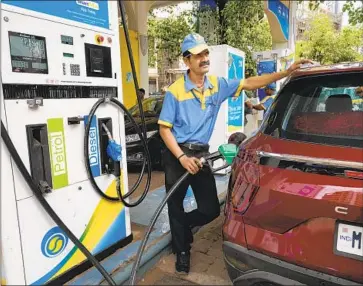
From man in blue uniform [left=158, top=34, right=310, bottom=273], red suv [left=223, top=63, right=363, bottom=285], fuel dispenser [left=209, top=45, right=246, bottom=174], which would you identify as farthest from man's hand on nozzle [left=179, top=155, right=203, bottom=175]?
fuel dispenser [left=209, top=45, right=246, bottom=174]

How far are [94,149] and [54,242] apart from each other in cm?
72

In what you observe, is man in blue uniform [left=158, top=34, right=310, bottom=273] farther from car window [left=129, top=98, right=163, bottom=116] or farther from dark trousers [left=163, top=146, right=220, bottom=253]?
car window [left=129, top=98, right=163, bottom=116]

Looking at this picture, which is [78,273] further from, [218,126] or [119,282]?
[218,126]

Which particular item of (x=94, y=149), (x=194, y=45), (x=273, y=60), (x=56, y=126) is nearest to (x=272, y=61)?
(x=273, y=60)

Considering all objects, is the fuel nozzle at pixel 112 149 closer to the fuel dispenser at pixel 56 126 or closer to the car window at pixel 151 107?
the fuel dispenser at pixel 56 126

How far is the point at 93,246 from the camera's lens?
8.68 ft

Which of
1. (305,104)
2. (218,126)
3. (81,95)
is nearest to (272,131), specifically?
(305,104)

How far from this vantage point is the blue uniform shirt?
253 centimetres

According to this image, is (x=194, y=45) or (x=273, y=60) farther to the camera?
(x=273, y=60)

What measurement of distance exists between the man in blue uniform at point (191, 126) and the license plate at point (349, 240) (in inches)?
41.6

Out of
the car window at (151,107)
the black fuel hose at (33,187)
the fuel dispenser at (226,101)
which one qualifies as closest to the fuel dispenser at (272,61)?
the car window at (151,107)

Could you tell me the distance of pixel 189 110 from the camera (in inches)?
100

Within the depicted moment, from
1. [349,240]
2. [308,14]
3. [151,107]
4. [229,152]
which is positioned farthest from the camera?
[308,14]

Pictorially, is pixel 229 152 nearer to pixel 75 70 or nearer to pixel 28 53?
pixel 75 70
